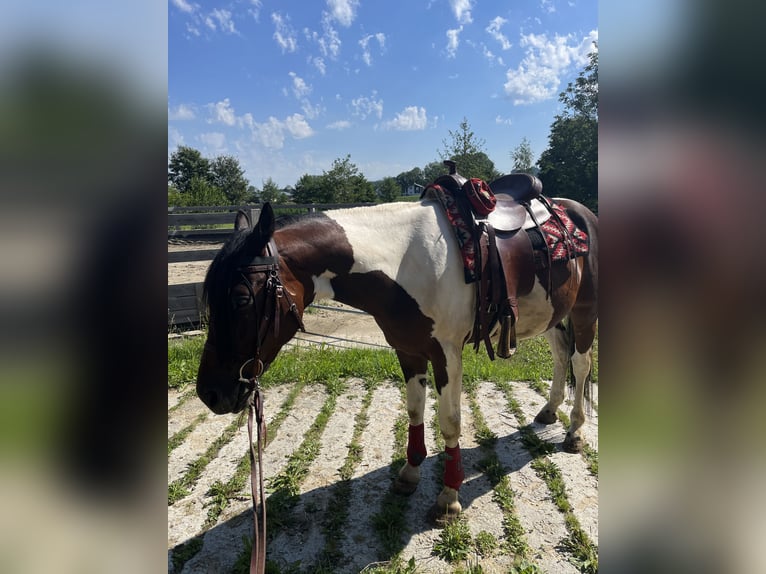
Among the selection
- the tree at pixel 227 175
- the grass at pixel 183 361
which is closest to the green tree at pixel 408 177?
the tree at pixel 227 175

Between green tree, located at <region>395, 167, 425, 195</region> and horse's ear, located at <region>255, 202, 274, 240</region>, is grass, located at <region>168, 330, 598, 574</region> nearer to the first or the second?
horse's ear, located at <region>255, 202, 274, 240</region>

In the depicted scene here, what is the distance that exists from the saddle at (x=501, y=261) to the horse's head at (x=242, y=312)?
3.86 feet

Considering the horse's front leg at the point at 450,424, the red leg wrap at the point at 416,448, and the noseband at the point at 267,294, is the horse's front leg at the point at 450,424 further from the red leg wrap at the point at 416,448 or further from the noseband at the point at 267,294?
the noseband at the point at 267,294

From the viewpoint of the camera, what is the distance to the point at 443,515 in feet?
8.57

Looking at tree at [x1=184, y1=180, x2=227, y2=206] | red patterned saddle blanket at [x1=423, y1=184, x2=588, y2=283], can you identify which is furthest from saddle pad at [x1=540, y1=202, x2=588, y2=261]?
tree at [x1=184, y1=180, x2=227, y2=206]

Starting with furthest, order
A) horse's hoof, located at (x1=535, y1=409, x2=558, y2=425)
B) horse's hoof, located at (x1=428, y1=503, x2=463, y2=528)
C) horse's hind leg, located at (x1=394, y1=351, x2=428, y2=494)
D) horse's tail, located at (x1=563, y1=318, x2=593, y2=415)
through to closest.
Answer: horse's hoof, located at (x1=535, y1=409, x2=558, y2=425), horse's tail, located at (x1=563, y1=318, x2=593, y2=415), horse's hind leg, located at (x1=394, y1=351, x2=428, y2=494), horse's hoof, located at (x1=428, y1=503, x2=463, y2=528)
